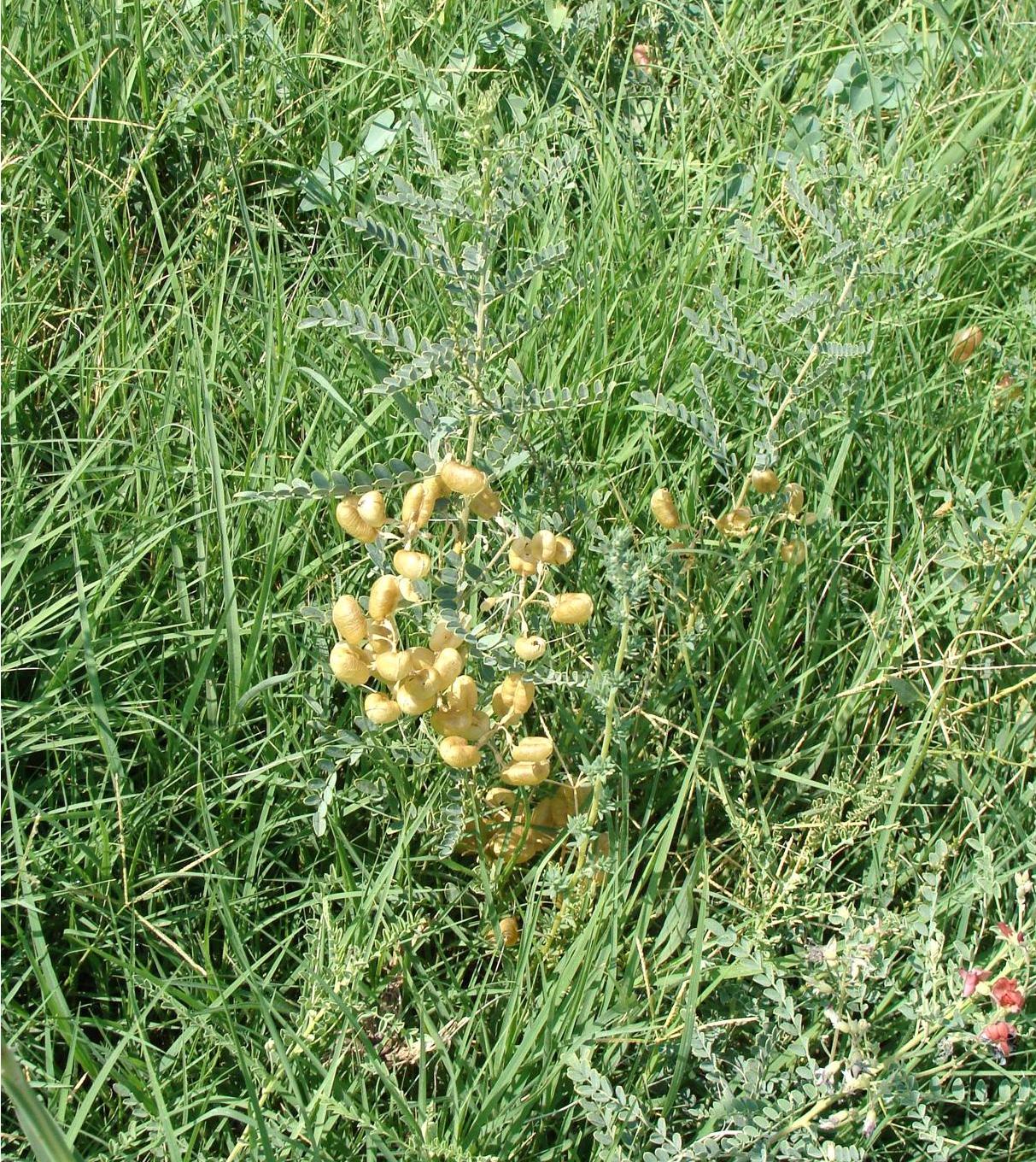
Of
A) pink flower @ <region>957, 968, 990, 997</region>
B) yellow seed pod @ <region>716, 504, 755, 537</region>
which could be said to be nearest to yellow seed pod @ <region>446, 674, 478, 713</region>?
yellow seed pod @ <region>716, 504, 755, 537</region>

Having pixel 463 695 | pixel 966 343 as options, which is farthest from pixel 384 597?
pixel 966 343

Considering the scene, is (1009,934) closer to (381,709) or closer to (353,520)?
(381,709)

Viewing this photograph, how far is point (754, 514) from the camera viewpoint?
6.96 ft

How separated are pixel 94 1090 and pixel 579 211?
1.84 meters

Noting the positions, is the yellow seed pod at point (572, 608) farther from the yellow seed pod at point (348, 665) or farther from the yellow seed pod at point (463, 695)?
the yellow seed pod at point (348, 665)

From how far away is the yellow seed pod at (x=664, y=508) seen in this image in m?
1.96

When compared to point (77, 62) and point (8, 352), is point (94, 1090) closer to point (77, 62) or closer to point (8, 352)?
point (8, 352)

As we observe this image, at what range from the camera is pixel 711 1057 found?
1.61 m

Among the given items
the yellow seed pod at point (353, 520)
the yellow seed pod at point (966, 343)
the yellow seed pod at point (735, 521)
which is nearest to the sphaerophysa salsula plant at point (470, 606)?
the yellow seed pod at point (353, 520)

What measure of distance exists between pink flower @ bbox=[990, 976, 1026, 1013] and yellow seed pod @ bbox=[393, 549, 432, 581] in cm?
87

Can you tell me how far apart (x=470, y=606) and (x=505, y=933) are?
18.7 inches

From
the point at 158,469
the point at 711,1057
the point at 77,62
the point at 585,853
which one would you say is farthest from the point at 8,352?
the point at 711,1057

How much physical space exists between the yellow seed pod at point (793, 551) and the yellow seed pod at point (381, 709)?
0.77m

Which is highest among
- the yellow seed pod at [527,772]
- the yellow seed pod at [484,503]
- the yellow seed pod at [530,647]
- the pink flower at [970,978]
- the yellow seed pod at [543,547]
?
the yellow seed pod at [484,503]
